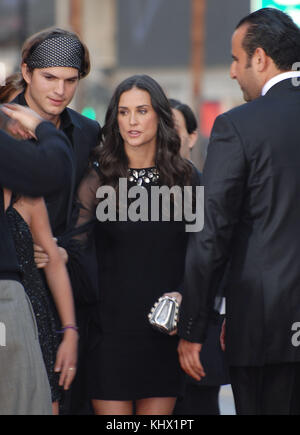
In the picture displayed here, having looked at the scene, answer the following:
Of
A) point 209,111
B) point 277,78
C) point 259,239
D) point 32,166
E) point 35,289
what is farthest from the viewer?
point 209,111

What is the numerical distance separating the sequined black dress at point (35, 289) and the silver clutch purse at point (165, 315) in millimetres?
710

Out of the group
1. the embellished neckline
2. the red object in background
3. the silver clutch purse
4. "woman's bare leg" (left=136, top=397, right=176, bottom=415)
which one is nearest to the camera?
the silver clutch purse

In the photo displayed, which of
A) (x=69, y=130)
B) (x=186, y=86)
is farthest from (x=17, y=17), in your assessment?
(x=69, y=130)

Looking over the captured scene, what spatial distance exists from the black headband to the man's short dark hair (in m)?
0.97

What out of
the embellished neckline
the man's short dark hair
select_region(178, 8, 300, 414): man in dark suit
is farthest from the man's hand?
the man's short dark hair

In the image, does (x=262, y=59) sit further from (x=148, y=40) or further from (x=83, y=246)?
(x=148, y=40)

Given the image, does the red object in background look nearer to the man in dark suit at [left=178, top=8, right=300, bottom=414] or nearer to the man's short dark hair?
the man's short dark hair

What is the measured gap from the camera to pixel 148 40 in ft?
116

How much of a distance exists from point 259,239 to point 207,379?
1310 millimetres

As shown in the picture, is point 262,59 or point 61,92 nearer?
point 262,59

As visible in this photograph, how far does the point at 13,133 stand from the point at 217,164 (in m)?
1.11

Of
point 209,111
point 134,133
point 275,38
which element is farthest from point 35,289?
point 209,111

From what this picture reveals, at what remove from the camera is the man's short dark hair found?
366cm

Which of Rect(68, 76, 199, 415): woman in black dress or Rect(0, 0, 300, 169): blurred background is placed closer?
Rect(68, 76, 199, 415): woman in black dress
